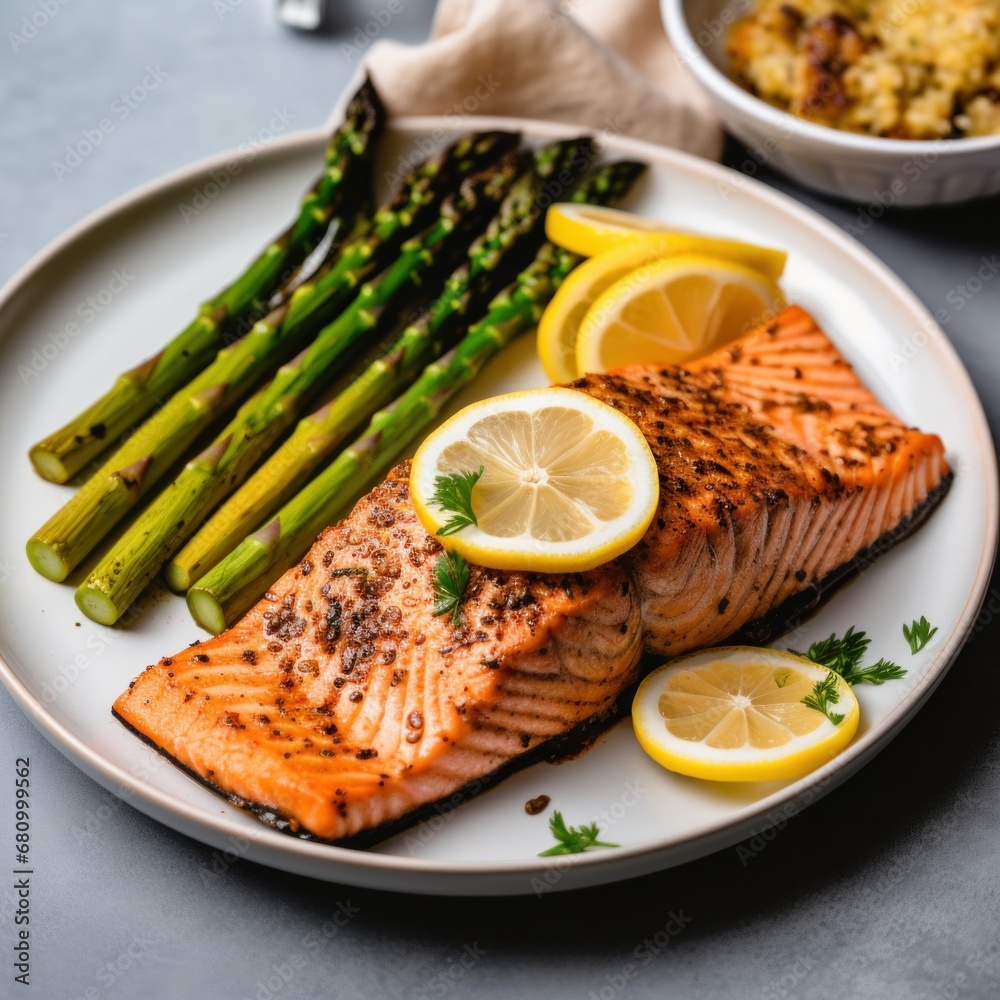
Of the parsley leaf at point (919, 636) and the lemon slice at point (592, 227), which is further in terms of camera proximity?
the lemon slice at point (592, 227)

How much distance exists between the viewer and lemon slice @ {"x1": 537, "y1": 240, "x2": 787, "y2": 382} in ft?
16.3

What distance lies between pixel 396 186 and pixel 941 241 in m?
2.80

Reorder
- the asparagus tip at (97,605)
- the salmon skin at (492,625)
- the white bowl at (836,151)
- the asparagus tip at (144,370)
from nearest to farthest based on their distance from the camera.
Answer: the salmon skin at (492,625) → the asparagus tip at (97,605) → the asparagus tip at (144,370) → the white bowl at (836,151)

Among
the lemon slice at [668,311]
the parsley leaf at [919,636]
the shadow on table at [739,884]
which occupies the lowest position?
the shadow on table at [739,884]

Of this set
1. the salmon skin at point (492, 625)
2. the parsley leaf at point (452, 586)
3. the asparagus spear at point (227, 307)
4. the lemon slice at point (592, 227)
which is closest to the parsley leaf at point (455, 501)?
the parsley leaf at point (452, 586)

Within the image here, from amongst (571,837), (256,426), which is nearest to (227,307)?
(256,426)

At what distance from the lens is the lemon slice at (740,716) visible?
3633mm

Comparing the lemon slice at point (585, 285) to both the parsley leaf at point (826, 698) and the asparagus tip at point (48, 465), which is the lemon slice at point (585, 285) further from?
the asparagus tip at point (48, 465)

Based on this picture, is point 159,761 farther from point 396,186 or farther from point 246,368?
point 396,186

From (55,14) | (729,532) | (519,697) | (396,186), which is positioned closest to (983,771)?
(729,532)

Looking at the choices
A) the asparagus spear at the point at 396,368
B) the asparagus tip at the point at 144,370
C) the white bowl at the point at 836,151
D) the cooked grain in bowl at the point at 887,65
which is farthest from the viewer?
the cooked grain in bowl at the point at 887,65

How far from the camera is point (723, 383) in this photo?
4668 millimetres

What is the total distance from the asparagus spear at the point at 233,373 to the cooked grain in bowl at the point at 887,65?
1468mm

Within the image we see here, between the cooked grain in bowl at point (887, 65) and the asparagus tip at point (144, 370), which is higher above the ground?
the cooked grain in bowl at point (887, 65)
